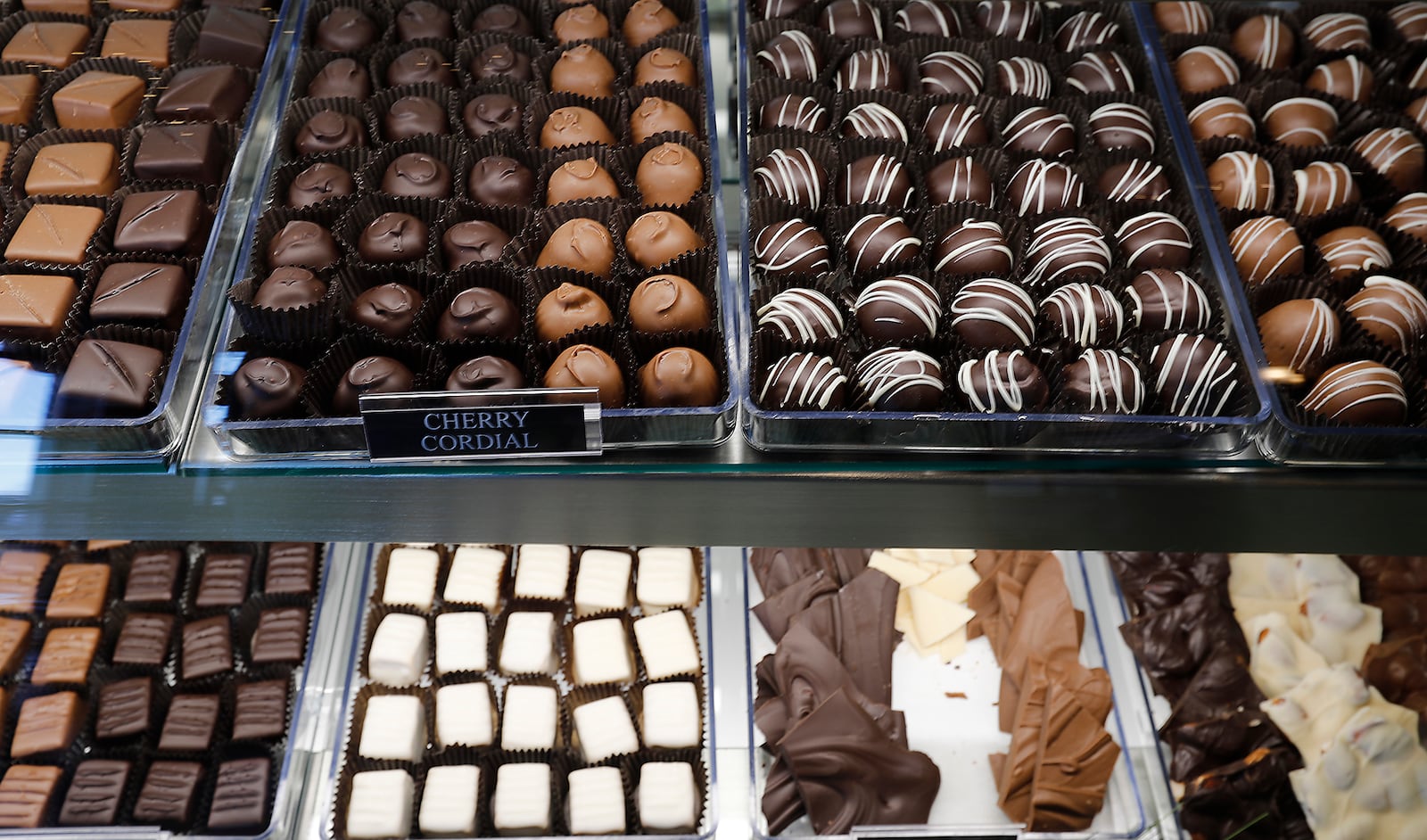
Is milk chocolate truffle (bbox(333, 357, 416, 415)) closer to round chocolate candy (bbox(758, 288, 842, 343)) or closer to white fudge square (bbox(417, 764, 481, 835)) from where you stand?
round chocolate candy (bbox(758, 288, 842, 343))

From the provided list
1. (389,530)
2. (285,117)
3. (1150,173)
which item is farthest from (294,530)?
(1150,173)

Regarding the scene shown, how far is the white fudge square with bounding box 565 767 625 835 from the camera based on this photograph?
1.86 metres

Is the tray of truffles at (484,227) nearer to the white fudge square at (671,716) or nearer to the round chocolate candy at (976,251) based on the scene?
the round chocolate candy at (976,251)

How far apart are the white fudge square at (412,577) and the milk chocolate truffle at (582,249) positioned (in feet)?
2.82

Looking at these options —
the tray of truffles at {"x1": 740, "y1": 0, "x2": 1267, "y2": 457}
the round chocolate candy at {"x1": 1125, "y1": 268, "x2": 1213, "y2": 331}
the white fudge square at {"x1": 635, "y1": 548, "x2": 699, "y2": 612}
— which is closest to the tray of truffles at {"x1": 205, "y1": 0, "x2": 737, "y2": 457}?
the tray of truffles at {"x1": 740, "y1": 0, "x2": 1267, "y2": 457}

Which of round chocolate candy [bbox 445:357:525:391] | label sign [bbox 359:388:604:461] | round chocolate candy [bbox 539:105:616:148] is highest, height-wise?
round chocolate candy [bbox 539:105:616:148]

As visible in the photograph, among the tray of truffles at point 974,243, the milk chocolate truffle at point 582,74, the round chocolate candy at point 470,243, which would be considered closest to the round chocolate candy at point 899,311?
the tray of truffles at point 974,243

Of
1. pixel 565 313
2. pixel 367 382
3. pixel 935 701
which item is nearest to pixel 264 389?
pixel 367 382

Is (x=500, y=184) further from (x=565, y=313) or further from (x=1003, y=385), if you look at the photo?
(x=1003, y=385)

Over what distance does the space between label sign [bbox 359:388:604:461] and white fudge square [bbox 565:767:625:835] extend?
0.92m

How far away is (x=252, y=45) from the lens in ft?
5.89

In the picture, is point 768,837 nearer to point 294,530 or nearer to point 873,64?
point 294,530

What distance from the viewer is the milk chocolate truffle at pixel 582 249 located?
1.56 metres

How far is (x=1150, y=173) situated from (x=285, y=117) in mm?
1395
